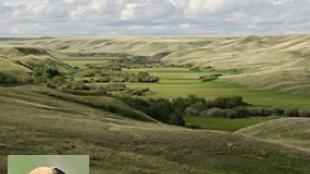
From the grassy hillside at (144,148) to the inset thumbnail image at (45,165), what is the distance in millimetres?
12142

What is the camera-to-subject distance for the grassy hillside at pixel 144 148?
35500mm

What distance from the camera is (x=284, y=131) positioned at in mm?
70375

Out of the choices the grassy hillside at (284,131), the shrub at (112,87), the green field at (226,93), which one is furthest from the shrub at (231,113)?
the shrub at (112,87)

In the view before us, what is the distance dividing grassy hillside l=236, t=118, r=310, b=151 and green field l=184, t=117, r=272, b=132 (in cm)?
1136

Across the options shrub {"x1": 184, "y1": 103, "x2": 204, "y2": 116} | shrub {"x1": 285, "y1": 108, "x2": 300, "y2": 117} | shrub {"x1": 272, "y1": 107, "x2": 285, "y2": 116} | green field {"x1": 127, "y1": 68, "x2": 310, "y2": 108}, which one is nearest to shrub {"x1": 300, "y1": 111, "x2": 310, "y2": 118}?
shrub {"x1": 285, "y1": 108, "x2": 300, "y2": 117}

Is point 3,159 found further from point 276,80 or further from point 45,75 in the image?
point 276,80

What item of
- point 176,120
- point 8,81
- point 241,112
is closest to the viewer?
point 176,120

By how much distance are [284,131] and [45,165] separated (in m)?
55.3

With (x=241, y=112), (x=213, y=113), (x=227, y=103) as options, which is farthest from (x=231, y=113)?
(x=227, y=103)

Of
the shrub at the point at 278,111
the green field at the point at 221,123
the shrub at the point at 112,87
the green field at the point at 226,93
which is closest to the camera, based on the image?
the green field at the point at 221,123

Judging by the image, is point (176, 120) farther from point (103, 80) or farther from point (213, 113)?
point (103, 80)

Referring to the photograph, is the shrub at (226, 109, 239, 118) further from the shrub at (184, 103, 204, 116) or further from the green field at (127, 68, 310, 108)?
the green field at (127, 68, 310, 108)

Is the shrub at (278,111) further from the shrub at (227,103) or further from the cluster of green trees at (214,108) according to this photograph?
the shrub at (227,103)

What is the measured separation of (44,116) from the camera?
50312mm
